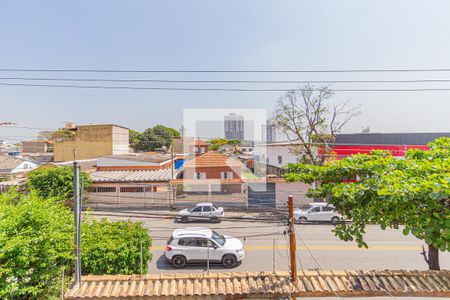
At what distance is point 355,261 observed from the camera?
10.0m

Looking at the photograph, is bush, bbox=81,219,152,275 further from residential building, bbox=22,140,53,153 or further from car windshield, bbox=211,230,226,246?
residential building, bbox=22,140,53,153

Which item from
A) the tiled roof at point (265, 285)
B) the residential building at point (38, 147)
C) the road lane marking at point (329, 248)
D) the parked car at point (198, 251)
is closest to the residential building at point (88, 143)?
the residential building at point (38, 147)

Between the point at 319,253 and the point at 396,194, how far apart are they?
8577 mm

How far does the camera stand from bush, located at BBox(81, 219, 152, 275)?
24.1ft

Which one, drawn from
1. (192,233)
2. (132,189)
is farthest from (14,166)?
(192,233)

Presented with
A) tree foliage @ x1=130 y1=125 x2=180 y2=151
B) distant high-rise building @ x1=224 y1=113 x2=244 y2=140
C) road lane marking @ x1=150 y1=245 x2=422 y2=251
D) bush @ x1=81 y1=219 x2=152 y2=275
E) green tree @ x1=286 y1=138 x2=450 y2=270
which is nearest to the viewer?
green tree @ x1=286 y1=138 x2=450 y2=270

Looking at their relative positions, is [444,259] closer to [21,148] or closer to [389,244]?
[389,244]

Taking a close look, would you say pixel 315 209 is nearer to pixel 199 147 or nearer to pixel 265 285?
pixel 265 285

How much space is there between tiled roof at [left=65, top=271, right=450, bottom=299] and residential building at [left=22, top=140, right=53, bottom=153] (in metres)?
58.7

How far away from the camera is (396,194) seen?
11.9 ft

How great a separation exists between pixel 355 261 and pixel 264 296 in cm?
744

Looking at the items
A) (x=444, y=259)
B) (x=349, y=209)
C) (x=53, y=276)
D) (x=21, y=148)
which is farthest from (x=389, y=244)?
(x=21, y=148)

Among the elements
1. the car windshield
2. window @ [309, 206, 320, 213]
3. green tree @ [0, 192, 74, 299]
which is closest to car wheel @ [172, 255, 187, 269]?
the car windshield

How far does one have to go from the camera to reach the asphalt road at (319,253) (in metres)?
9.52
